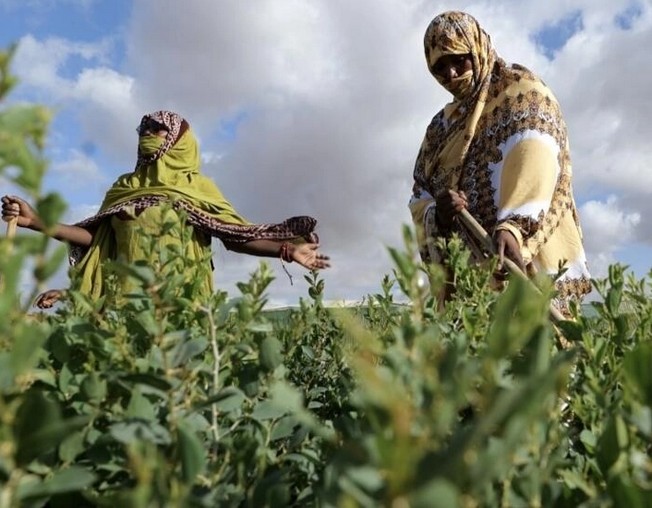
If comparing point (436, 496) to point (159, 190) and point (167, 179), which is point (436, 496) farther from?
point (167, 179)

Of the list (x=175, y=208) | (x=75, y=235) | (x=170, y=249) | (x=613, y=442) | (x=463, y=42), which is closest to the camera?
(x=613, y=442)

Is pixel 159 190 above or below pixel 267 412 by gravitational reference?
above

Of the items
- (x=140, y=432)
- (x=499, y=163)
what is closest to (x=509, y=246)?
(x=499, y=163)

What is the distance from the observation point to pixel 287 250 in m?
4.33

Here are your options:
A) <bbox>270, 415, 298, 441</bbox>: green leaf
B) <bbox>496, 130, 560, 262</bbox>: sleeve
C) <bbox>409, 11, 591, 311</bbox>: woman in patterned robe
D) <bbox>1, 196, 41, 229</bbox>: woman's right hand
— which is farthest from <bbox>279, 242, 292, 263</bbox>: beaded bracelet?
<bbox>270, 415, 298, 441</bbox>: green leaf

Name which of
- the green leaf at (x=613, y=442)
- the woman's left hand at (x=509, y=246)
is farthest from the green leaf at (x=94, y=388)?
the woman's left hand at (x=509, y=246)

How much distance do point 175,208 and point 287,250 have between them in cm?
67

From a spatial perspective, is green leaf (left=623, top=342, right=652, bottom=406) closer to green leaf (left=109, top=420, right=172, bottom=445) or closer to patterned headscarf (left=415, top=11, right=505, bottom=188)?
green leaf (left=109, top=420, right=172, bottom=445)

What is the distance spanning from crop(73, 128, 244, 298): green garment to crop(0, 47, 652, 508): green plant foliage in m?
3.48

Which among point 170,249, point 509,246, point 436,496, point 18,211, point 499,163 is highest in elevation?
point 18,211

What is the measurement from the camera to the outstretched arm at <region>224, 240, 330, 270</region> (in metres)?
3.81

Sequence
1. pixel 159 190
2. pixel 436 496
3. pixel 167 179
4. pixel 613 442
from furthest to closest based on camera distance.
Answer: pixel 167 179 → pixel 159 190 → pixel 613 442 → pixel 436 496

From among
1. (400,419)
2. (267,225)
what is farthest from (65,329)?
(267,225)

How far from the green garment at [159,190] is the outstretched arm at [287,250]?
0.78 feet
